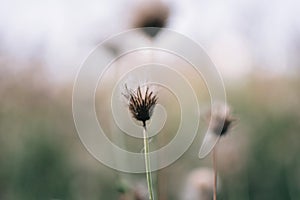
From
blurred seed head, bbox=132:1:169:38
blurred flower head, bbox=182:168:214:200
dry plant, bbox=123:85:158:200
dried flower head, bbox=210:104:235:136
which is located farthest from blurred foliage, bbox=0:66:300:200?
dry plant, bbox=123:85:158:200

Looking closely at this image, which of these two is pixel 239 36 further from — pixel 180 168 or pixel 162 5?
pixel 162 5

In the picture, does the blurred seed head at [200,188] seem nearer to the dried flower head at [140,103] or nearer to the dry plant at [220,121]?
the dry plant at [220,121]

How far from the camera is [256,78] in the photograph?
2277 millimetres

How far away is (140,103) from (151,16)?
0.70 metres

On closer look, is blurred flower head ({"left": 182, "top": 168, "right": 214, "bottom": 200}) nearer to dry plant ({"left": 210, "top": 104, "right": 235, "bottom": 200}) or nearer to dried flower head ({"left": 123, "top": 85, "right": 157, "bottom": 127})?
dry plant ({"left": 210, "top": 104, "right": 235, "bottom": 200})

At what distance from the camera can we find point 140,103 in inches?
29.6

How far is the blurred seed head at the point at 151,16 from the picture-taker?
1.42 m

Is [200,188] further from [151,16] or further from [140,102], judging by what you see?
[140,102]

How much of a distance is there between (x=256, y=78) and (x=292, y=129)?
0.41m

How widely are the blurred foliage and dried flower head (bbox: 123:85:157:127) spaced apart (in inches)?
30.0

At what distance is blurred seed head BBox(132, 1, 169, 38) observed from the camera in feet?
4.66

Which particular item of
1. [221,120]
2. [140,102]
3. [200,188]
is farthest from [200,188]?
[140,102]

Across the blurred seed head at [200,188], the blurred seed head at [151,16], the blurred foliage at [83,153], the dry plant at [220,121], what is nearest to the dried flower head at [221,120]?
the dry plant at [220,121]

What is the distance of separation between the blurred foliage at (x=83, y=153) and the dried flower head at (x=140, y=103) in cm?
76
